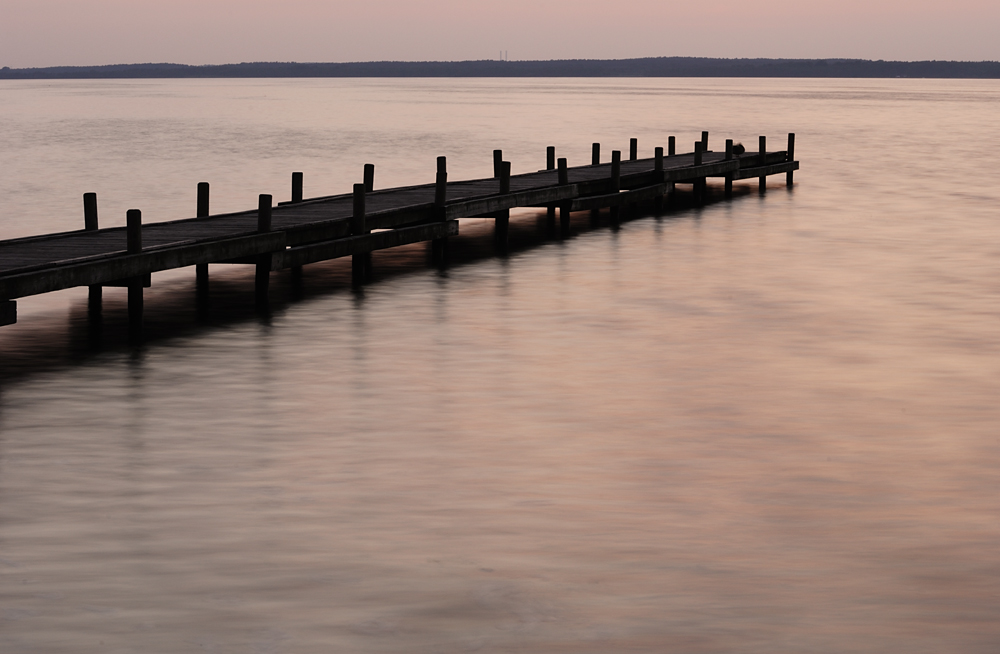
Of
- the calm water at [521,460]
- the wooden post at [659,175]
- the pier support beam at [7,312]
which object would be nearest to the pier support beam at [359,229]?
the calm water at [521,460]

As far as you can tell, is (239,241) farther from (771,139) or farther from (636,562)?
(771,139)

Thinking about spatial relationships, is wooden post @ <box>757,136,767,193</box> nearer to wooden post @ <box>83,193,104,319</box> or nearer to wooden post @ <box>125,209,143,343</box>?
wooden post @ <box>83,193,104,319</box>


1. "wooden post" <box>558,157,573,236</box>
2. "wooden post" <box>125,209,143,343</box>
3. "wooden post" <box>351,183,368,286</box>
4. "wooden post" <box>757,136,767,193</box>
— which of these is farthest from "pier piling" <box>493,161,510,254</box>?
"wooden post" <box>757,136,767,193</box>

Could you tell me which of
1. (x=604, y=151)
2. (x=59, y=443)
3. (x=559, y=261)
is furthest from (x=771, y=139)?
(x=59, y=443)

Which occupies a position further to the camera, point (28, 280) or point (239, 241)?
point (239, 241)

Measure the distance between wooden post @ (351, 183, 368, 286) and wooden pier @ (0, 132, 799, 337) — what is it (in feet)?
0.05

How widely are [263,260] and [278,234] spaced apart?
405 millimetres

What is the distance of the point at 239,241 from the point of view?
61.4ft

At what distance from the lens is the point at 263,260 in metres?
19.6

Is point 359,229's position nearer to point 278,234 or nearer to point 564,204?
point 278,234

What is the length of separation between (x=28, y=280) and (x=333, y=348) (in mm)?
3520

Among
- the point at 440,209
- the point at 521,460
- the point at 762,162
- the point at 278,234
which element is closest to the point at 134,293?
the point at 278,234

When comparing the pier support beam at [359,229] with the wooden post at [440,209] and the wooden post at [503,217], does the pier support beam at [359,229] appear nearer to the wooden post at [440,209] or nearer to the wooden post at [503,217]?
the wooden post at [440,209]

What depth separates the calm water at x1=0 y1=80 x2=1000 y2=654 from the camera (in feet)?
25.6
